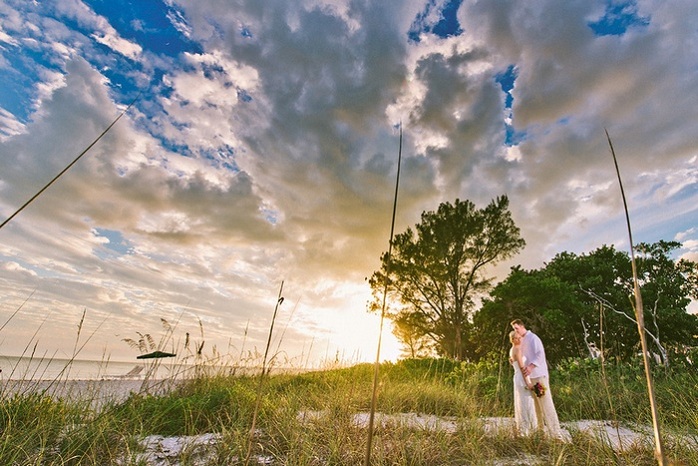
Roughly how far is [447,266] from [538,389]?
701 inches

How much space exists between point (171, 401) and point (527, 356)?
5.25 metres

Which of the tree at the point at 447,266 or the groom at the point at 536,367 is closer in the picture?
the groom at the point at 536,367

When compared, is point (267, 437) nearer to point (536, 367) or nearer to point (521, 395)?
point (521, 395)

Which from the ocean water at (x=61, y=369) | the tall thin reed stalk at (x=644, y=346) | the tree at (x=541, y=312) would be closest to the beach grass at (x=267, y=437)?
the ocean water at (x=61, y=369)

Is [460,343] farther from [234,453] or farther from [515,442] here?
[234,453]

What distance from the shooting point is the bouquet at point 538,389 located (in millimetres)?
5562

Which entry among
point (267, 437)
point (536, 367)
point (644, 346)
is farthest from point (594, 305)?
point (644, 346)

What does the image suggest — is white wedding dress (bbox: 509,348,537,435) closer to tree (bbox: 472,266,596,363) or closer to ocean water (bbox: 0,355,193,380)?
ocean water (bbox: 0,355,193,380)

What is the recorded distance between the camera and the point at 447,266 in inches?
910

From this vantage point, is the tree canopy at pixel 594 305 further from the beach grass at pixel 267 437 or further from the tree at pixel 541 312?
the beach grass at pixel 267 437

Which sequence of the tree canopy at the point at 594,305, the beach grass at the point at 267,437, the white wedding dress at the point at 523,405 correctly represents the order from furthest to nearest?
the tree canopy at the point at 594,305 → the white wedding dress at the point at 523,405 → the beach grass at the point at 267,437

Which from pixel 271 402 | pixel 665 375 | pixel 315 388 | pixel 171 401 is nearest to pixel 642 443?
pixel 271 402

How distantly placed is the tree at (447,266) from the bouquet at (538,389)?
16.9 m

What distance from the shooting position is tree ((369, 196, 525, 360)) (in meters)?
22.6
